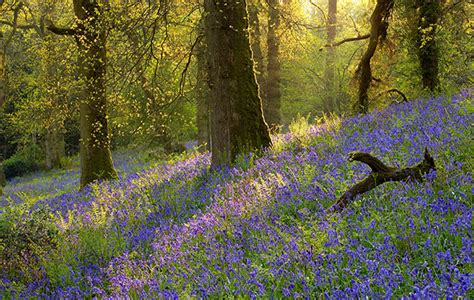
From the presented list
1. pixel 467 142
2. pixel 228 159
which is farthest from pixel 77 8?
pixel 467 142

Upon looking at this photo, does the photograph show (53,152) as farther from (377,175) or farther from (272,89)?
(377,175)

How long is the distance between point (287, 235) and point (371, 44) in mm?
9802

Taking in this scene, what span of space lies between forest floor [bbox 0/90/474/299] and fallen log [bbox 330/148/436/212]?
0.12 meters

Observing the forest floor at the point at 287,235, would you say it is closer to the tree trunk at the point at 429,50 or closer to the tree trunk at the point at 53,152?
the tree trunk at the point at 429,50

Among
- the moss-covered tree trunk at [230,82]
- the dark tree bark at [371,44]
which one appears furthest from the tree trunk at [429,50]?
the moss-covered tree trunk at [230,82]

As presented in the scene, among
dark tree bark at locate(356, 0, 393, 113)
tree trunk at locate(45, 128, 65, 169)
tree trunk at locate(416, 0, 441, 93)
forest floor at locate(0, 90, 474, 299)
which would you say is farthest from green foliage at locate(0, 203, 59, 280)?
tree trunk at locate(45, 128, 65, 169)

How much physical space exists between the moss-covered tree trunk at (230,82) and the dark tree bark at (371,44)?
16.2 feet

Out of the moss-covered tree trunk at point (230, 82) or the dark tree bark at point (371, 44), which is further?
the dark tree bark at point (371, 44)

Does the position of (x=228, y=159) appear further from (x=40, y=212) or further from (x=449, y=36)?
(x=449, y=36)

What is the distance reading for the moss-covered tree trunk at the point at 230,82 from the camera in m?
8.49

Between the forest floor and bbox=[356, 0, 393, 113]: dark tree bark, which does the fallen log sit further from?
bbox=[356, 0, 393, 113]: dark tree bark

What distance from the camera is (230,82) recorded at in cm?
856

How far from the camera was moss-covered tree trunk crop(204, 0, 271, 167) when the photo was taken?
27.9 ft

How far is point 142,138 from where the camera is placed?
952 inches
